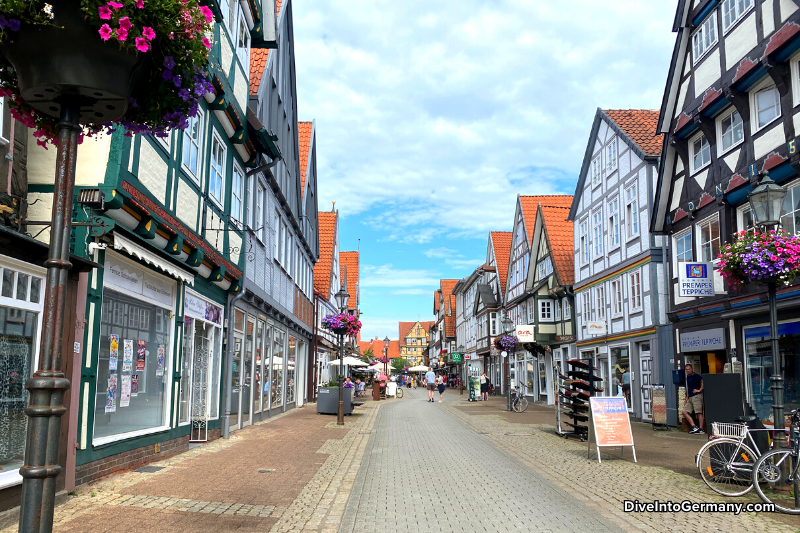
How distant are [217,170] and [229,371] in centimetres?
451

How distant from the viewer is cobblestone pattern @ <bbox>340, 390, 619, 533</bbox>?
6559 millimetres

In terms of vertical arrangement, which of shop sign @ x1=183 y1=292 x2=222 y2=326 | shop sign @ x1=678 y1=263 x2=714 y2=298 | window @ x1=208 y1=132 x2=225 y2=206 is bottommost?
shop sign @ x1=183 y1=292 x2=222 y2=326

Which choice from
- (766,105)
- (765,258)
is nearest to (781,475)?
(765,258)

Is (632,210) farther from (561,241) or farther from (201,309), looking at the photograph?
(201,309)

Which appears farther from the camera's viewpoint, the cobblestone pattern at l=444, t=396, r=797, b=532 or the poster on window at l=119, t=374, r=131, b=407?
the poster on window at l=119, t=374, r=131, b=407

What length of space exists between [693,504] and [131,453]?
7539 mm

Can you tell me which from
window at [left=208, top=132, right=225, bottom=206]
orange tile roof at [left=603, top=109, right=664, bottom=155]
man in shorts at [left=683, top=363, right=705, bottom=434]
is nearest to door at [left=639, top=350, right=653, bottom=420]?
man in shorts at [left=683, top=363, right=705, bottom=434]

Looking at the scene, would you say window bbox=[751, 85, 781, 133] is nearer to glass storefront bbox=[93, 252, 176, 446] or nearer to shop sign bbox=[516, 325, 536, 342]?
glass storefront bbox=[93, 252, 176, 446]

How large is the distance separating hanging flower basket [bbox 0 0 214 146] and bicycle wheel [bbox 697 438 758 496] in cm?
794

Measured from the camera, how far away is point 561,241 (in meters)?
33.0

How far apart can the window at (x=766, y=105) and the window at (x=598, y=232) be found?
11.3 m

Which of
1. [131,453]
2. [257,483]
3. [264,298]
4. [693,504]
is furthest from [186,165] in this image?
[693,504]

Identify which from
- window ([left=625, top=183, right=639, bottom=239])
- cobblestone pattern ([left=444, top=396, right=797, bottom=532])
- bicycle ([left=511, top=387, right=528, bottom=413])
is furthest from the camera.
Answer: bicycle ([left=511, top=387, right=528, bottom=413])

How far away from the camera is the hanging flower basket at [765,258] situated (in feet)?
Result: 28.1
